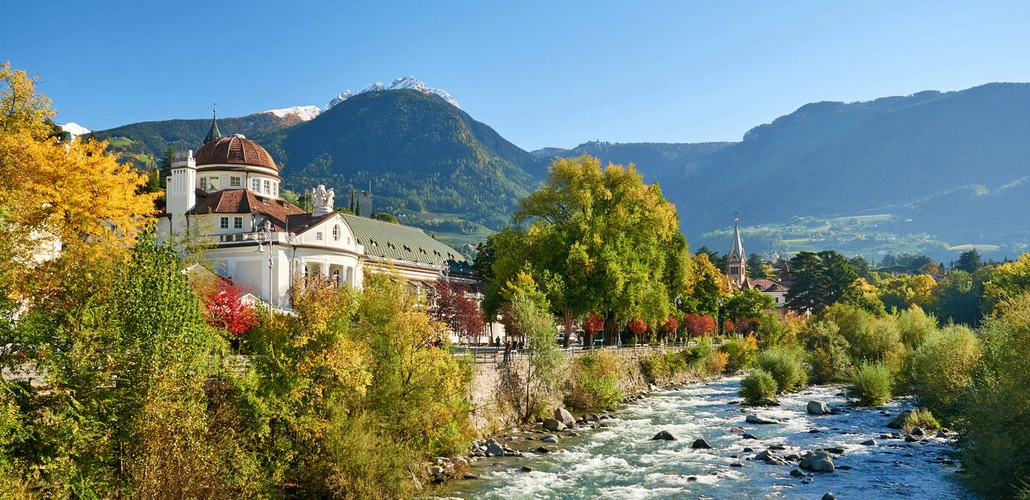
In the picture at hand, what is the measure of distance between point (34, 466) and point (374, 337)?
1280 cm

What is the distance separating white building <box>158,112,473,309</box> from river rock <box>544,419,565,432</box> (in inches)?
660

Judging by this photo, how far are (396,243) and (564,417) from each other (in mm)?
47394

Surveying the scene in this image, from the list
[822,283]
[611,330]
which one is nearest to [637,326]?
[611,330]

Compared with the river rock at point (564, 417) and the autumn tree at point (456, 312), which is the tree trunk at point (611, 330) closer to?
the autumn tree at point (456, 312)

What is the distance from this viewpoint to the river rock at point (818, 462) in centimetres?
3198

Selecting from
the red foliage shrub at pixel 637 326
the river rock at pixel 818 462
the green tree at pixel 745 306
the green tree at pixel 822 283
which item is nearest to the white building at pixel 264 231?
the red foliage shrub at pixel 637 326

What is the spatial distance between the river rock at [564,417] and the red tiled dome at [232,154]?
160 feet

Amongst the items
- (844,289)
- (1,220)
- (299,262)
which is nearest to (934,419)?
(1,220)

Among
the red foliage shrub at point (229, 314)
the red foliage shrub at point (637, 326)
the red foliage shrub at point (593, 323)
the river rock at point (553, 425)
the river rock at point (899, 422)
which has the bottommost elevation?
the river rock at point (899, 422)

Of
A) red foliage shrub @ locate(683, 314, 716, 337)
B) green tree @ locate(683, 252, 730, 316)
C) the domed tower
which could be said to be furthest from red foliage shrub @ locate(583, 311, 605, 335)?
the domed tower

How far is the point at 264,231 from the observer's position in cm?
6106

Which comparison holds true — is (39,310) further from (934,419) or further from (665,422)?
(934,419)

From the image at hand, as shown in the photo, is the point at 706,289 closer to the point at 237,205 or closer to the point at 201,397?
the point at 237,205

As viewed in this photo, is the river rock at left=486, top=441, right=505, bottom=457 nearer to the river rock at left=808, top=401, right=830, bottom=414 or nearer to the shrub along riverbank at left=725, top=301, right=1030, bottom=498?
the shrub along riverbank at left=725, top=301, right=1030, bottom=498
